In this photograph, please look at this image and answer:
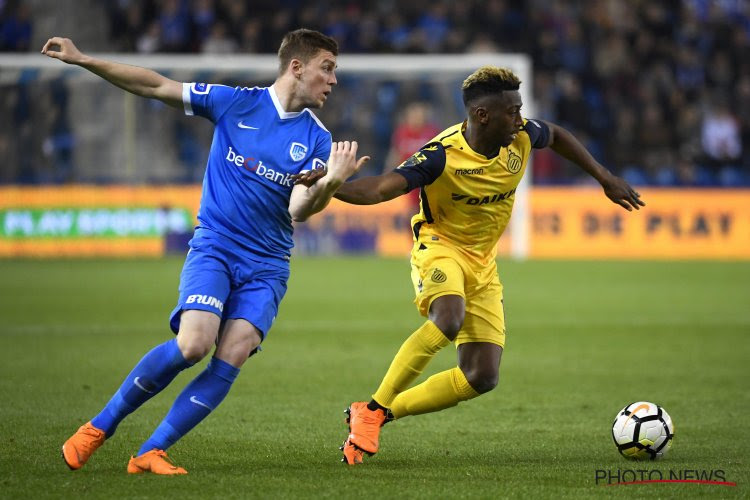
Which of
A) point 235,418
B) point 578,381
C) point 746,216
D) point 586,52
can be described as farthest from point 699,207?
point 235,418

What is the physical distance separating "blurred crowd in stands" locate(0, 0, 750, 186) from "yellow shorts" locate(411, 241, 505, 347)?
599 inches

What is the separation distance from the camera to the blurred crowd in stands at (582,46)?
76.4ft

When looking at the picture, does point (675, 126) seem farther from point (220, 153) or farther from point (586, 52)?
point (220, 153)

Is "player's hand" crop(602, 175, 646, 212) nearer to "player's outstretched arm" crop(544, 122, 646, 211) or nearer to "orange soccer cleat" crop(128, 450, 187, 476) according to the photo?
"player's outstretched arm" crop(544, 122, 646, 211)

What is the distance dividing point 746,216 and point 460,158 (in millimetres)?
16007

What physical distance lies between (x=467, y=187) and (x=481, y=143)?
254mm

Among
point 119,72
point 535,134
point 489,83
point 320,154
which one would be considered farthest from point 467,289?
point 119,72

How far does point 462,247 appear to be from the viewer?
6.70 meters

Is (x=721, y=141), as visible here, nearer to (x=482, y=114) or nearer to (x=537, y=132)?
(x=537, y=132)

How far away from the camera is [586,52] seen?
25375 mm

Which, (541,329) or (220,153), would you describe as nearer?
(220,153)

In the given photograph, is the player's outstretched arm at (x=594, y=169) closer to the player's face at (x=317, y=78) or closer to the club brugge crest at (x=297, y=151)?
the player's face at (x=317, y=78)

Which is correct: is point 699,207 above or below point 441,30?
below
